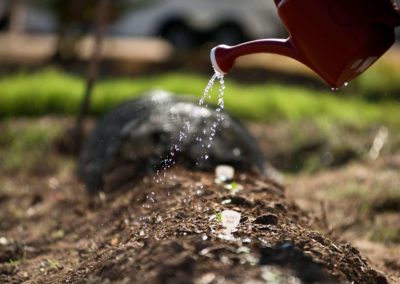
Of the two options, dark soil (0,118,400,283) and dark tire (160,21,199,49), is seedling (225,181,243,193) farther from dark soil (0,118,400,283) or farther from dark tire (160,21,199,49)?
dark tire (160,21,199,49)

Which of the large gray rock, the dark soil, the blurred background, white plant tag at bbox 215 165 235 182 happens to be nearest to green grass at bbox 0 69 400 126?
the blurred background

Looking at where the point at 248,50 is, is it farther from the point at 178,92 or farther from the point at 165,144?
the point at 178,92

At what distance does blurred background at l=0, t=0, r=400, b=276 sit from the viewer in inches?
214

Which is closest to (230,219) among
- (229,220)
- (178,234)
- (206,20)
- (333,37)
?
(229,220)

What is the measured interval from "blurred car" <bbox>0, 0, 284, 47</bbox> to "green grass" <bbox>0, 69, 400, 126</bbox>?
444 cm

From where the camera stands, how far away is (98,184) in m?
4.82

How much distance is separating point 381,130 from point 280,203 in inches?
165

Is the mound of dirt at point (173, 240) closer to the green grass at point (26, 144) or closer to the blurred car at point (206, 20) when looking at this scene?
the green grass at point (26, 144)

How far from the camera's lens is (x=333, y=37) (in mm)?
2877

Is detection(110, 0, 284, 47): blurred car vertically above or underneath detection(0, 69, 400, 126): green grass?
underneath

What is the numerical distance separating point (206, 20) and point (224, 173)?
32.4ft

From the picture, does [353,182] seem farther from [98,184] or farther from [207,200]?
[207,200]

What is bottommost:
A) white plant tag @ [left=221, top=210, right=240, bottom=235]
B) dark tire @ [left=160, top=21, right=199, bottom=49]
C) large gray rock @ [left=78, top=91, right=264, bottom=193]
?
dark tire @ [left=160, top=21, right=199, bottom=49]

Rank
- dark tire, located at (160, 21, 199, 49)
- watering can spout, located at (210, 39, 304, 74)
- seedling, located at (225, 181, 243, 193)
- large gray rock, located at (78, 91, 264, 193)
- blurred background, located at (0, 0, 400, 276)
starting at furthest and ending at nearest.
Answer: dark tire, located at (160, 21, 199, 49)
blurred background, located at (0, 0, 400, 276)
large gray rock, located at (78, 91, 264, 193)
seedling, located at (225, 181, 243, 193)
watering can spout, located at (210, 39, 304, 74)
